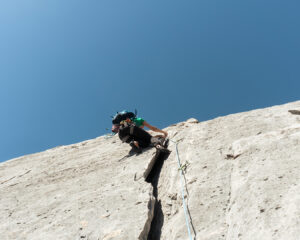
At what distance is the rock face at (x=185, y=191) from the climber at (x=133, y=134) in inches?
14.8

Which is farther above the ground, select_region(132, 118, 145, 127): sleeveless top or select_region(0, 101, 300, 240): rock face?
select_region(132, 118, 145, 127): sleeveless top

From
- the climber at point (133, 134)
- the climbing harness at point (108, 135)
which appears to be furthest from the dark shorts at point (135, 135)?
the climbing harness at point (108, 135)

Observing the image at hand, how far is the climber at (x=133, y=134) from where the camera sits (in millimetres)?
7219

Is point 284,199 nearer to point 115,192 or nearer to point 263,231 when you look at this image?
point 263,231

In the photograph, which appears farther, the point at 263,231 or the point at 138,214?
the point at 138,214

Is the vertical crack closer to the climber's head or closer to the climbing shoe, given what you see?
the climbing shoe

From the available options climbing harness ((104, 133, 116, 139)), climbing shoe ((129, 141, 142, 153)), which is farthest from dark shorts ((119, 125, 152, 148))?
climbing harness ((104, 133, 116, 139))

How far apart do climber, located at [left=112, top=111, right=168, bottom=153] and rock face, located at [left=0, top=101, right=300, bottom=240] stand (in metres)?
0.37

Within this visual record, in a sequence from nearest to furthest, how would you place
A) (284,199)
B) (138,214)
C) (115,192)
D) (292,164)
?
(284,199) < (292,164) < (138,214) < (115,192)

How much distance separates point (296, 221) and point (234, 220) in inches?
29.7

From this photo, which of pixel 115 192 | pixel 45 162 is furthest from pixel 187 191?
pixel 45 162

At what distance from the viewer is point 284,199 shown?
304cm

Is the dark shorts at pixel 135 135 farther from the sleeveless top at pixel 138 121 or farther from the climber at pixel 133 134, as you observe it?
the sleeveless top at pixel 138 121

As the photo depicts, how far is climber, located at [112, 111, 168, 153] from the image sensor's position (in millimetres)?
7219
